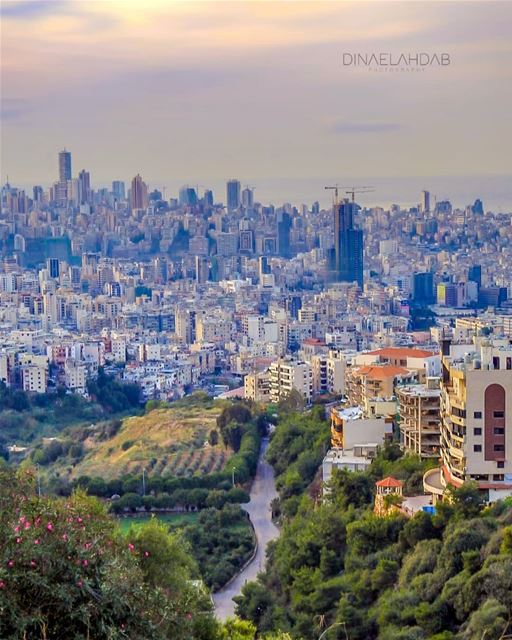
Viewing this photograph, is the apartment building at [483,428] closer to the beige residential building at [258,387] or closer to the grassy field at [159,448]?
the grassy field at [159,448]

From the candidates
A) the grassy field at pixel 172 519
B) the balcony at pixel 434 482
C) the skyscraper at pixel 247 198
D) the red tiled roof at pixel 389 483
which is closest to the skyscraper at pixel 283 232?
the skyscraper at pixel 247 198

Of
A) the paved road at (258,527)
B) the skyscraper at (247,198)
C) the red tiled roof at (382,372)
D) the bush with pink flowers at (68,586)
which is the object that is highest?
the skyscraper at (247,198)

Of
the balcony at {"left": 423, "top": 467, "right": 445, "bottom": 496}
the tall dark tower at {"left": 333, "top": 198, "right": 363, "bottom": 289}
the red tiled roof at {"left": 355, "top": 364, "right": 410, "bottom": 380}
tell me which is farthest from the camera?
the tall dark tower at {"left": 333, "top": 198, "right": 363, "bottom": 289}

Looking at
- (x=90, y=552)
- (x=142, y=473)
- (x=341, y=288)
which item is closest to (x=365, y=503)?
(x=142, y=473)

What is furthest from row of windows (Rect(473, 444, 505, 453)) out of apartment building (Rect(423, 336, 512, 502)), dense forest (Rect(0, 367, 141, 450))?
dense forest (Rect(0, 367, 141, 450))

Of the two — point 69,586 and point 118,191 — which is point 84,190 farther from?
point 69,586

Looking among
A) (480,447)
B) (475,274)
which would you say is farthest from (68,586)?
(475,274)

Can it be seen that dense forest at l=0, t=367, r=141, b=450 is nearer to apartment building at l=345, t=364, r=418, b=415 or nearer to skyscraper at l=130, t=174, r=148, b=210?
apartment building at l=345, t=364, r=418, b=415
